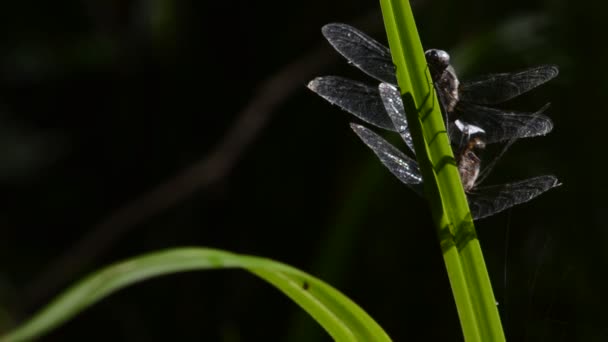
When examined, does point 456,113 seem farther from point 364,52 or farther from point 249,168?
point 249,168

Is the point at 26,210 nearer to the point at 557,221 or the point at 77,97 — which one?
the point at 77,97

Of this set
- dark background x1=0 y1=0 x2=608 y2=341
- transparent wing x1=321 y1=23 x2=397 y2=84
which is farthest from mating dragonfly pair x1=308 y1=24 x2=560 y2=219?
dark background x1=0 y1=0 x2=608 y2=341

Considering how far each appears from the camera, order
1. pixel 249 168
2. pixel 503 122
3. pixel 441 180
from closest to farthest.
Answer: pixel 441 180, pixel 503 122, pixel 249 168

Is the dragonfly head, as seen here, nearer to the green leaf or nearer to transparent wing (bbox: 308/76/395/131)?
transparent wing (bbox: 308/76/395/131)

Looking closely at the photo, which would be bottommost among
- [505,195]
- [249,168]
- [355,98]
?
[505,195]

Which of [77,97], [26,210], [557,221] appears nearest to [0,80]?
[77,97]

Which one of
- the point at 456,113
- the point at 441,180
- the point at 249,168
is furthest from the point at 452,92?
the point at 249,168
